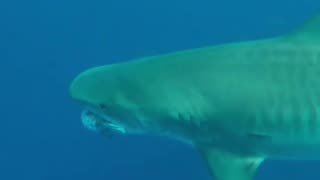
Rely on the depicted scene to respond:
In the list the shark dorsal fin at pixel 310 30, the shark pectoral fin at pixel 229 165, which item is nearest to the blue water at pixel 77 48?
the shark pectoral fin at pixel 229 165

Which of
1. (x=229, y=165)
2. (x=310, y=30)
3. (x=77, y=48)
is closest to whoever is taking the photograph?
(x=310, y=30)

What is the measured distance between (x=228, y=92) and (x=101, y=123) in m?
0.48

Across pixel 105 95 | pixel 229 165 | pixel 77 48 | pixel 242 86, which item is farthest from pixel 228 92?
pixel 77 48

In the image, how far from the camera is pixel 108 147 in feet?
14.6

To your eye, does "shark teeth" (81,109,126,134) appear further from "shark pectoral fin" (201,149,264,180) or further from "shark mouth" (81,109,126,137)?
"shark pectoral fin" (201,149,264,180)

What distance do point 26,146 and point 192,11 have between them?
1.45 meters

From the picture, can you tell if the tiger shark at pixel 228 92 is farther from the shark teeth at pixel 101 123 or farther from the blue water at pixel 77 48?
the blue water at pixel 77 48

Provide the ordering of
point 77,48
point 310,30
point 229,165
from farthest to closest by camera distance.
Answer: point 77,48 → point 229,165 → point 310,30

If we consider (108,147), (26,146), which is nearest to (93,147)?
(108,147)

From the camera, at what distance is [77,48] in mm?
4637

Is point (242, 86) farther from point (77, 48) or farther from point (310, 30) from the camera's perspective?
point (77, 48)

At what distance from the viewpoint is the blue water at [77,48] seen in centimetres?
453

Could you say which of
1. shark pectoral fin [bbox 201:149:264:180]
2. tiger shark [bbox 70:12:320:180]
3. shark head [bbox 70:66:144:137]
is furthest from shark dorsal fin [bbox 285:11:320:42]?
shark head [bbox 70:66:144:137]

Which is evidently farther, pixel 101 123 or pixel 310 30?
pixel 101 123
